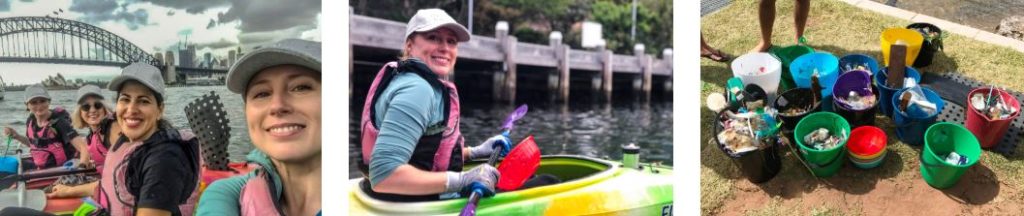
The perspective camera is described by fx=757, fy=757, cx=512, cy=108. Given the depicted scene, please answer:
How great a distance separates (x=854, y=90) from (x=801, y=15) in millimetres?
823

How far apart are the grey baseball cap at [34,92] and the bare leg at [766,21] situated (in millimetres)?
3525

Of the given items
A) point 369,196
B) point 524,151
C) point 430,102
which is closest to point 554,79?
point 524,151

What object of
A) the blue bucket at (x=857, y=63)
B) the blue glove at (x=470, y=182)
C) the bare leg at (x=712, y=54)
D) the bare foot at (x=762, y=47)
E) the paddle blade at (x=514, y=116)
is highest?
the bare foot at (x=762, y=47)

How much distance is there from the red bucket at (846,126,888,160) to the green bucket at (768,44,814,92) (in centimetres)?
51

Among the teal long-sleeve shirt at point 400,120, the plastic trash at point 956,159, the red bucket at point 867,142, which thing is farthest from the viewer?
the red bucket at point 867,142

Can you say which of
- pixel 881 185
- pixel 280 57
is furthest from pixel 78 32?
pixel 881 185

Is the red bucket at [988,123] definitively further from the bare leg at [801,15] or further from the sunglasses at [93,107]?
the sunglasses at [93,107]

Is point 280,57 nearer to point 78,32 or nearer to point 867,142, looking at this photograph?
point 78,32

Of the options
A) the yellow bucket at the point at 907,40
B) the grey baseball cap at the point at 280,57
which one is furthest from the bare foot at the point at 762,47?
the grey baseball cap at the point at 280,57

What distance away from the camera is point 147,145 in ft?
10.4

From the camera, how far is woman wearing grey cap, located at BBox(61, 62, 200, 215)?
10.2 feet

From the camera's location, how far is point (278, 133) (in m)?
3.15

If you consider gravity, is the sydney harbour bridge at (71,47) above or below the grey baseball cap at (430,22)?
below

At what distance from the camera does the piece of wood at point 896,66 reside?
3.60 metres
